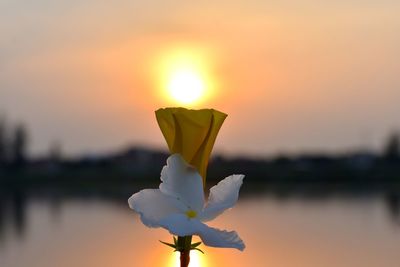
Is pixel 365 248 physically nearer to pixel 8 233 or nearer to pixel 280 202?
pixel 8 233

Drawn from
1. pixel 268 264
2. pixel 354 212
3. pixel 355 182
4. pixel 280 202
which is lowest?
pixel 268 264

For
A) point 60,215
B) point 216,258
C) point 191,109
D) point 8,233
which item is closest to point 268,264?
point 216,258

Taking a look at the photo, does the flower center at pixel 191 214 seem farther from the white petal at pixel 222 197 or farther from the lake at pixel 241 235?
the lake at pixel 241 235

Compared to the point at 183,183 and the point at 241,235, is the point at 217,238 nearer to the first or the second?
the point at 183,183

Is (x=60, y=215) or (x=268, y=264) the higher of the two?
(x=60, y=215)

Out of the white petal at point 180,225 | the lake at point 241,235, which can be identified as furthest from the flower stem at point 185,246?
the lake at point 241,235

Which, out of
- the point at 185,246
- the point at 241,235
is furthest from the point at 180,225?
the point at 241,235
